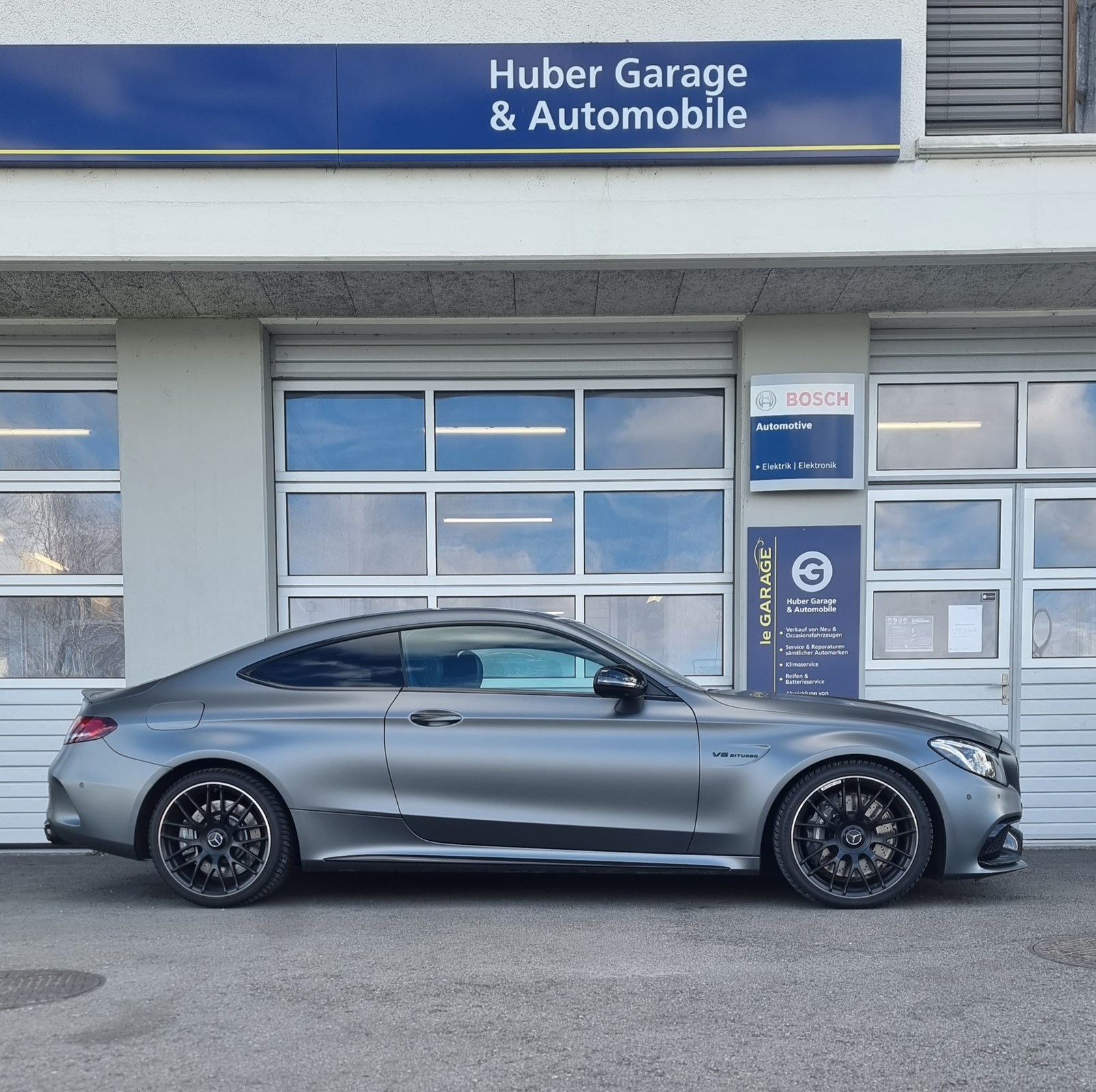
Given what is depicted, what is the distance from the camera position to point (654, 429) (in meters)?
8.13

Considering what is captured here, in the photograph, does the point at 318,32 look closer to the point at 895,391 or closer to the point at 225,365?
the point at 225,365

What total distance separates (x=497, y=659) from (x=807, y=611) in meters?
3.22

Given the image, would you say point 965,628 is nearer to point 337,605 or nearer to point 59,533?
point 337,605

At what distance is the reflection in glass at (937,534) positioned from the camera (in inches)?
316

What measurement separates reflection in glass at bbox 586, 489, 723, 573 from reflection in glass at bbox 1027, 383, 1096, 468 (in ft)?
7.97

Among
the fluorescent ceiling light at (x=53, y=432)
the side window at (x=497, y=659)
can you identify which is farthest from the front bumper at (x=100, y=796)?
the fluorescent ceiling light at (x=53, y=432)

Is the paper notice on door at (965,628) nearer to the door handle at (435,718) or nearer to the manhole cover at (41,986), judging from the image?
the door handle at (435,718)

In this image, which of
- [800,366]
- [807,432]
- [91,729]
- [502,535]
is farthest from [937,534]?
[91,729]

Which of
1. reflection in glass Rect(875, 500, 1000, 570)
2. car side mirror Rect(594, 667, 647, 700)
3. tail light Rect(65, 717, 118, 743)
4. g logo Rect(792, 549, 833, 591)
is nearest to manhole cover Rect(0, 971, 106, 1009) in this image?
tail light Rect(65, 717, 118, 743)

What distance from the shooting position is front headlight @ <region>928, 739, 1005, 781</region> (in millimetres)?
5117

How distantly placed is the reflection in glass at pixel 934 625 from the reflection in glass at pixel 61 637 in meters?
5.75

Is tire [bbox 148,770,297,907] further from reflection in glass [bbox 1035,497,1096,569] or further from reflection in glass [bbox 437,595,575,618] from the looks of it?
reflection in glass [bbox 1035,497,1096,569]

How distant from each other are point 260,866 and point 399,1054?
2.11m

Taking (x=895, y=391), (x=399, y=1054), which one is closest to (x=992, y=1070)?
(x=399, y=1054)
